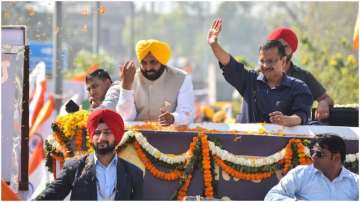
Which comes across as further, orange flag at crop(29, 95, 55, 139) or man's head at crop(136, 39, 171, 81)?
orange flag at crop(29, 95, 55, 139)

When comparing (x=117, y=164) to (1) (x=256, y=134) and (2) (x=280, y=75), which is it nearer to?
(1) (x=256, y=134)

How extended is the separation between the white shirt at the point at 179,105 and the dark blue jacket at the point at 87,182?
1479 mm

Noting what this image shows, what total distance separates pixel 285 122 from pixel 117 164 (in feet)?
5.44

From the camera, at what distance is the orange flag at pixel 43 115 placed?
1672 centimetres

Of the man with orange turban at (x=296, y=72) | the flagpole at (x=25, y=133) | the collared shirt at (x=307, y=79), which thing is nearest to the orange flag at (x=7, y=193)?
the flagpole at (x=25, y=133)

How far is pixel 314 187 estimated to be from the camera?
6.98 metres

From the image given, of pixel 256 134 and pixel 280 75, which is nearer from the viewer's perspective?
pixel 256 134

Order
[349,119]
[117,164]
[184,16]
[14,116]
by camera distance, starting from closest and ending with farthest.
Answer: [117,164] → [14,116] → [349,119] → [184,16]

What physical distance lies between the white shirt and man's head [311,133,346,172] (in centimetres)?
157

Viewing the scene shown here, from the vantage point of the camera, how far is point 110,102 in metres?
8.48

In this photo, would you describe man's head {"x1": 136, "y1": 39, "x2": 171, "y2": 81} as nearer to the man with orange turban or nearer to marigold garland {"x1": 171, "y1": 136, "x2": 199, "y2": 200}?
marigold garland {"x1": 171, "y1": 136, "x2": 199, "y2": 200}

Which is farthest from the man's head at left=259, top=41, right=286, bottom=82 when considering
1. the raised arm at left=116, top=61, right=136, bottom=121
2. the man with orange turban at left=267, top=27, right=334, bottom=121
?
the raised arm at left=116, top=61, right=136, bottom=121

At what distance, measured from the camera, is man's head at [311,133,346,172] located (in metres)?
6.93

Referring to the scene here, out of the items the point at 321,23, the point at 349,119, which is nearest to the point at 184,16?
the point at 321,23
